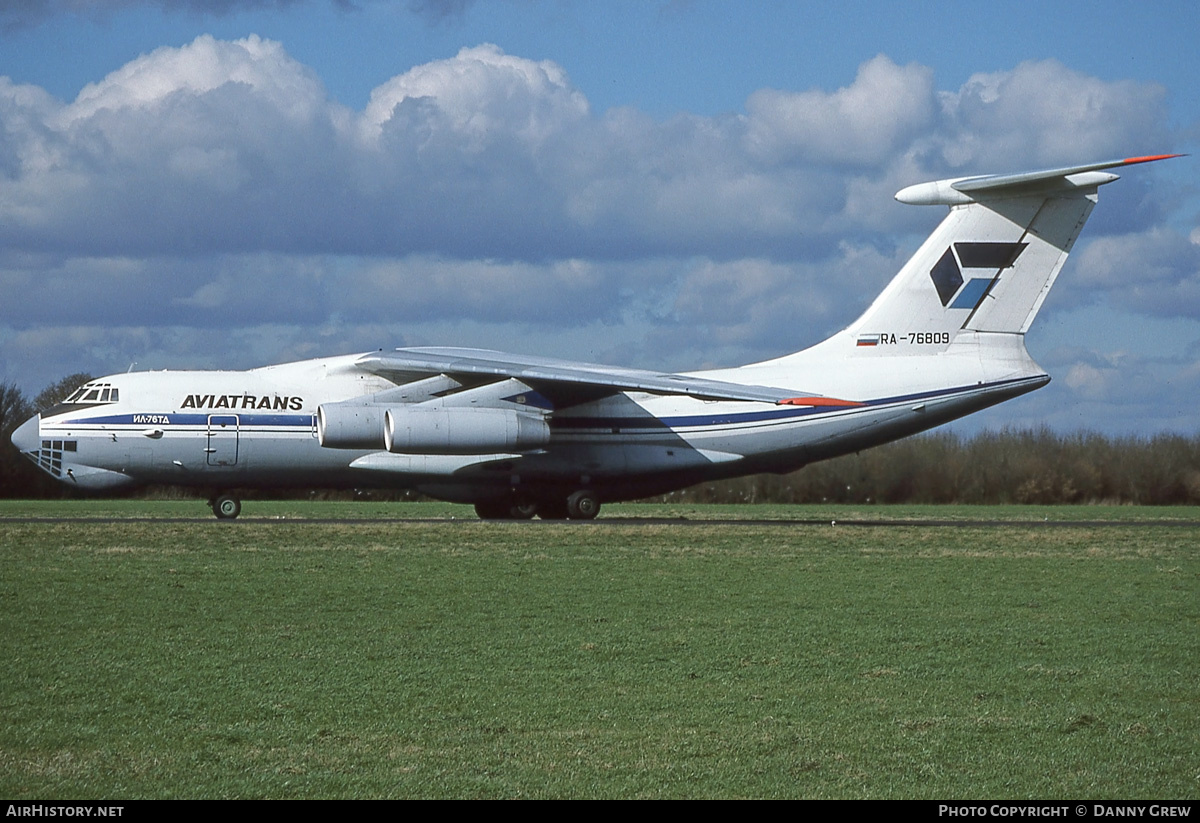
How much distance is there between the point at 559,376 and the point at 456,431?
1.68 m

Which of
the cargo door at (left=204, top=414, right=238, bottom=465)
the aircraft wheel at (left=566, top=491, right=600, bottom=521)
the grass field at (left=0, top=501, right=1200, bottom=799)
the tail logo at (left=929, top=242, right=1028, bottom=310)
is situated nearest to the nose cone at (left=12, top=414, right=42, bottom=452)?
the cargo door at (left=204, top=414, right=238, bottom=465)

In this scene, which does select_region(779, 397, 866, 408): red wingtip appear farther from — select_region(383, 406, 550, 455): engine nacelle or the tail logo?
select_region(383, 406, 550, 455): engine nacelle

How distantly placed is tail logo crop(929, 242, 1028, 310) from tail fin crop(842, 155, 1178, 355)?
2cm

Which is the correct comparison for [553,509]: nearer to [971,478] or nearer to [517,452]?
[517,452]

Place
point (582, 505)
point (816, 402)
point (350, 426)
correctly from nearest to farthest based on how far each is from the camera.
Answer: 1. point (816, 402)
2. point (350, 426)
3. point (582, 505)

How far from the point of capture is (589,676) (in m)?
7.02

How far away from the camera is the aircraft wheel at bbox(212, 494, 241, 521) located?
67.5 ft

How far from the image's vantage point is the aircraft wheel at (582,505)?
827 inches

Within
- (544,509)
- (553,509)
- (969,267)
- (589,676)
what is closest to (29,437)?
(544,509)

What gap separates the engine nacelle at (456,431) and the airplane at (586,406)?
0.03 metres

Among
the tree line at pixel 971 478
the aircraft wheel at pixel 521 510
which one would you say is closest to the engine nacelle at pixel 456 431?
the aircraft wheel at pixel 521 510

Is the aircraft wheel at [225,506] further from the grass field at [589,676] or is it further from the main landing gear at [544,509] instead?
the grass field at [589,676]

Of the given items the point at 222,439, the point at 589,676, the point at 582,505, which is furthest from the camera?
the point at 582,505

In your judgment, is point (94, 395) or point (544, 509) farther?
point (544, 509)
